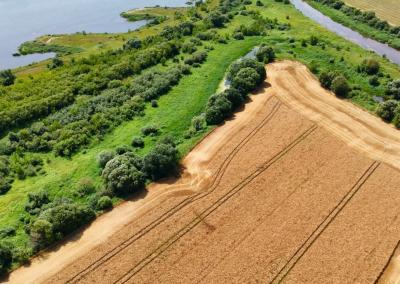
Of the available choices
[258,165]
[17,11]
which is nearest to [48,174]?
[258,165]

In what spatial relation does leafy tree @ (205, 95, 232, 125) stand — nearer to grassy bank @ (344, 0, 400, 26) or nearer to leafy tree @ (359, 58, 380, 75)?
leafy tree @ (359, 58, 380, 75)

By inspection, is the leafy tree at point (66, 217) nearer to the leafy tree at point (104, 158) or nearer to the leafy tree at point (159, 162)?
the leafy tree at point (104, 158)

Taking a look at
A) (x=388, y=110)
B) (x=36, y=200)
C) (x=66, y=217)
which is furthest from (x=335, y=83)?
(x=36, y=200)

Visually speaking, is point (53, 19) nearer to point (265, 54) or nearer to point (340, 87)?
point (265, 54)

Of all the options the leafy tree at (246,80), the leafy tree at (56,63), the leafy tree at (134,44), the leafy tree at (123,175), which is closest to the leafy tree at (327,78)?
the leafy tree at (246,80)

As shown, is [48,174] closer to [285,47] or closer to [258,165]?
[258,165]

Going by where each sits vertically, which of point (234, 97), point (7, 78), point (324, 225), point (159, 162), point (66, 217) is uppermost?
point (234, 97)

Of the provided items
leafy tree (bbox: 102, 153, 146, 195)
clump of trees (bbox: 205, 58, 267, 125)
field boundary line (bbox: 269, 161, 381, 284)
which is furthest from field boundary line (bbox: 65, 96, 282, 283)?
field boundary line (bbox: 269, 161, 381, 284)
